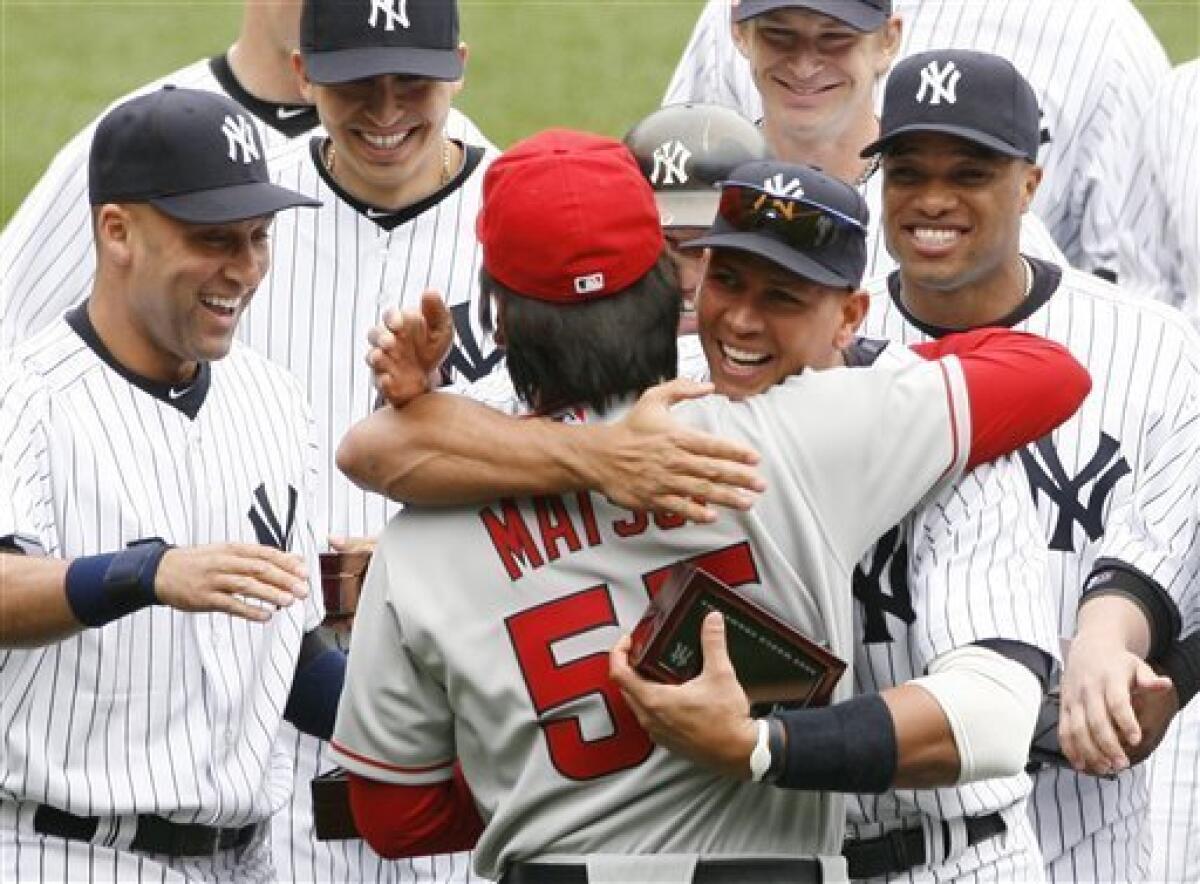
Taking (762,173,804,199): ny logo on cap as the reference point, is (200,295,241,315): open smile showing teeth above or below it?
above

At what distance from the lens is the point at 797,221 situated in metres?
4.05

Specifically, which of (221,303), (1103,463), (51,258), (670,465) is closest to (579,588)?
A: (670,465)

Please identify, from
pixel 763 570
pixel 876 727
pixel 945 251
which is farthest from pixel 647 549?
pixel 945 251

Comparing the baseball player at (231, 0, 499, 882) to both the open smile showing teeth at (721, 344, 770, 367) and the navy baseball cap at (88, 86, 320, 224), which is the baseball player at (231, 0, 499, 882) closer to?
the navy baseball cap at (88, 86, 320, 224)

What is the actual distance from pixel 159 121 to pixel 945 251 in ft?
4.51

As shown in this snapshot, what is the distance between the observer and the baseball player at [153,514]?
15.0 ft

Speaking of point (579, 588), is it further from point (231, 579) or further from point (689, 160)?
point (689, 160)

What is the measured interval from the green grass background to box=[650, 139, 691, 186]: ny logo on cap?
6.75 m

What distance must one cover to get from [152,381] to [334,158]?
44.3 inches

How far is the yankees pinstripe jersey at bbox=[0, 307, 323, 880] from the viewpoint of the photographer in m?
4.57

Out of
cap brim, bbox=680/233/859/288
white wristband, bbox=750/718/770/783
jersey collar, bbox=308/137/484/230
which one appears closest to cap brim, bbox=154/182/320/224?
jersey collar, bbox=308/137/484/230

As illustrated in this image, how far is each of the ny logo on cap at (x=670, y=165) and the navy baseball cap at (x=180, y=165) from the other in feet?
2.28

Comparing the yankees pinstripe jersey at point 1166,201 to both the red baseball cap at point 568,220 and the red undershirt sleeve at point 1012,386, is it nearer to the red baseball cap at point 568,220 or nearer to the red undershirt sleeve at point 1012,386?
the red undershirt sleeve at point 1012,386

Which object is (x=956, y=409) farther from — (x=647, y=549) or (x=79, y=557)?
(x=79, y=557)
